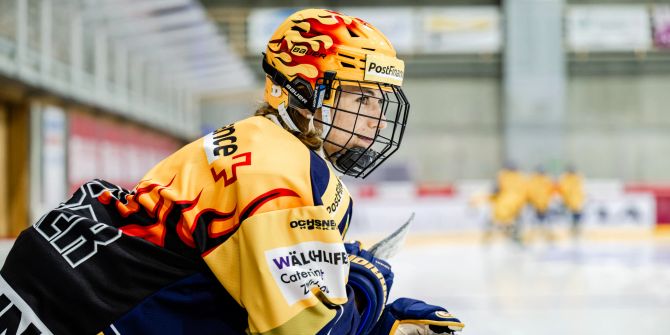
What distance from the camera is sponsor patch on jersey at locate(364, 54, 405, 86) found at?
1.55 meters

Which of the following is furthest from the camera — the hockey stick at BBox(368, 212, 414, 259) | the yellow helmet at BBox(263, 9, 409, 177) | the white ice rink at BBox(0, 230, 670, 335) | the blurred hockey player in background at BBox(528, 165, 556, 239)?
the blurred hockey player in background at BBox(528, 165, 556, 239)

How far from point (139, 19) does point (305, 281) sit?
31.3 ft

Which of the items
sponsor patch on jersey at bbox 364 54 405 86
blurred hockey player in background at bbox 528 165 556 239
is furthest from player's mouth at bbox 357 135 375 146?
blurred hockey player in background at bbox 528 165 556 239

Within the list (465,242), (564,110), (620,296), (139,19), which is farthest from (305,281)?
(564,110)

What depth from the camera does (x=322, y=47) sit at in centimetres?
152

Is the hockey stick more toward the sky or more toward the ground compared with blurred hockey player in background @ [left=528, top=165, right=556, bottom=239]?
more toward the sky

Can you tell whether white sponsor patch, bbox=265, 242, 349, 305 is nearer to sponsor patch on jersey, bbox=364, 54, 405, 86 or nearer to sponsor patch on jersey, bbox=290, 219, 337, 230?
sponsor patch on jersey, bbox=290, 219, 337, 230

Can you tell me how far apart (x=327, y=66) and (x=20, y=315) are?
29.2 inches

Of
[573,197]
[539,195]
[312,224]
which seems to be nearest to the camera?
[312,224]

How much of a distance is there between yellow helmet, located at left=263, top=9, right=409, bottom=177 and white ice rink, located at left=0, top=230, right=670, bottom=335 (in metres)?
0.95

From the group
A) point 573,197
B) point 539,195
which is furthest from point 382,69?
point 573,197

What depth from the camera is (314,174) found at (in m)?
1.31

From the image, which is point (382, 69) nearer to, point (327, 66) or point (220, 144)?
point (327, 66)

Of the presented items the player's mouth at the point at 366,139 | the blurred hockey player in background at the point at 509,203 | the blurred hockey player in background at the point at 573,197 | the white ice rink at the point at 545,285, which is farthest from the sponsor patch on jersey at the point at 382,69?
the blurred hockey player in background at the point at 573,197
